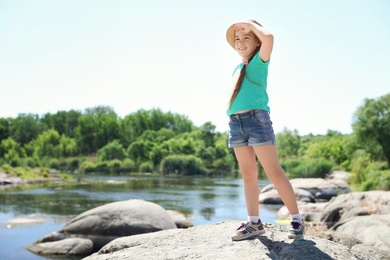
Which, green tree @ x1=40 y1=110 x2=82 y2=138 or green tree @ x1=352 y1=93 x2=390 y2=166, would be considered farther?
green tree @ x1=40 y1=110 x2=82 y2=138

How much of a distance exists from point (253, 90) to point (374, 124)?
115 ft

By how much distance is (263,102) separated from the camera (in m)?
3.91

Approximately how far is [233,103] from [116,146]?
72435 mm

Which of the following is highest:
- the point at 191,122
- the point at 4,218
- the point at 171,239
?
the point at 191,122

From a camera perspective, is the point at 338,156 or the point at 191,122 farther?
the point at 191,122

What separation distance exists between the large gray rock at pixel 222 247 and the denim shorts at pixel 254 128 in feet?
3.00

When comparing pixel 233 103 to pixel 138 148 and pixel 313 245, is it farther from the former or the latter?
pixel 138 148

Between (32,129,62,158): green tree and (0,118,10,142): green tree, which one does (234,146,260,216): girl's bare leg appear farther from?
(0,118,10,142): green tree

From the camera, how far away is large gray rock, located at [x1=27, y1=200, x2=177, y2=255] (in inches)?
438

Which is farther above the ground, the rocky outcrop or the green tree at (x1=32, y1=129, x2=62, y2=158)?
the green tree at (x1=32, y1=129, x2=62, y2=158)

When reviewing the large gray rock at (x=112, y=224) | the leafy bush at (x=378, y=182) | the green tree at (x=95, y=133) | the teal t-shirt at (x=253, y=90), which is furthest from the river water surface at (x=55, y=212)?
the green tree at (x=95, y=133)

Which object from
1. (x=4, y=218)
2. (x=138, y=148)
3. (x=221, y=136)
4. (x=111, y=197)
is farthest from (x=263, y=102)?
(x=221, y=136)

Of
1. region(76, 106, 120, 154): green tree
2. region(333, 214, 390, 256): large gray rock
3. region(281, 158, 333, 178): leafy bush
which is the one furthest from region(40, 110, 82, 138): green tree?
region(333, 214, 390, 256): large gray rock

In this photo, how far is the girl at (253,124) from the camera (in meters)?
3.87
